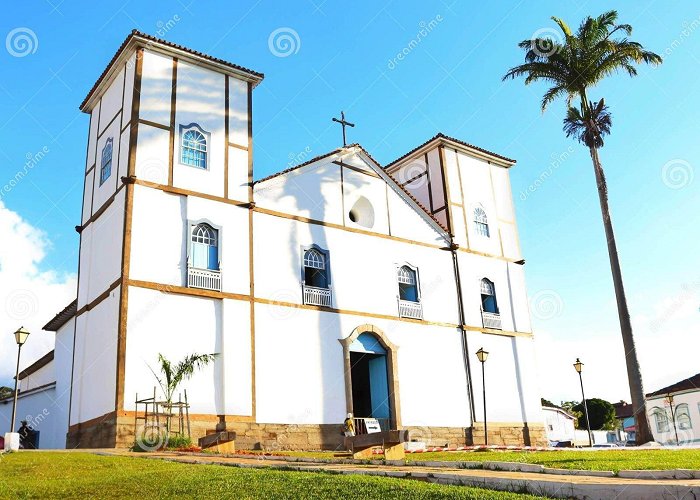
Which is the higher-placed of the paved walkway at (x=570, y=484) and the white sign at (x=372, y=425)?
the white sign at (x=372, y=425)

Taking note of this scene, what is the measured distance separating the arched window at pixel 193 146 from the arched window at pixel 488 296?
40.8 feet

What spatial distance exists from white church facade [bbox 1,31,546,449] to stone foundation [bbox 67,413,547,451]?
0.05m

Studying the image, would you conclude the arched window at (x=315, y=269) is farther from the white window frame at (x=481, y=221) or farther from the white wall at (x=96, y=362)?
the white window frame at (x=481, y=221)

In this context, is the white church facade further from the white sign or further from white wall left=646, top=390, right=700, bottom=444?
white wall left=646, top=390, right=700, bottom=444

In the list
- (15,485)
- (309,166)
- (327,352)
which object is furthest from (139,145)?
(15,485)

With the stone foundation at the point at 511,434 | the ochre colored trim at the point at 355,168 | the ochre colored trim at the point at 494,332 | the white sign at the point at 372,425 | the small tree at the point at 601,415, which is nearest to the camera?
the white sign at the point at 372,425

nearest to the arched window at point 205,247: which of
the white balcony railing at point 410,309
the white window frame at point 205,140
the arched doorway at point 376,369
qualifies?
the white window frame at point 205,140

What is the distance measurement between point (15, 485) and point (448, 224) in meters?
20.1

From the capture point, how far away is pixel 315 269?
22.2 m

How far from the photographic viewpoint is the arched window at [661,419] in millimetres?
44406

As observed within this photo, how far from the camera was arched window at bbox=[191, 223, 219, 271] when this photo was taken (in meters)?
19.4

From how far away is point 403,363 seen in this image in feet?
75.6

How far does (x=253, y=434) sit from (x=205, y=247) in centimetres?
555

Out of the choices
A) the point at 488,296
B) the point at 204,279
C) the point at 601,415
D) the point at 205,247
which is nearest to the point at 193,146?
the point at 205,247
